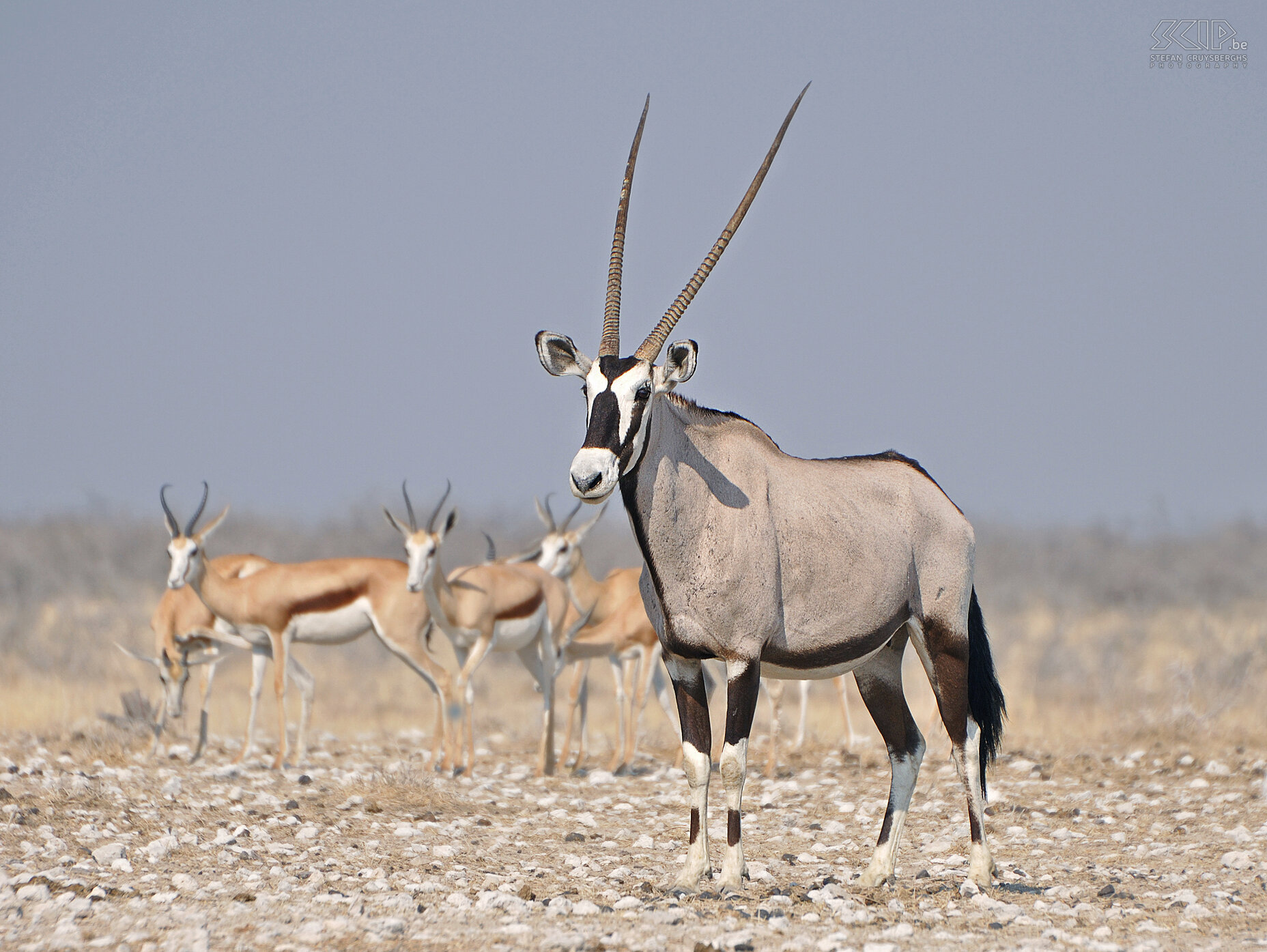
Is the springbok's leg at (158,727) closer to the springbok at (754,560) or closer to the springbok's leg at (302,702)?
the springbok's leg at (302,702)

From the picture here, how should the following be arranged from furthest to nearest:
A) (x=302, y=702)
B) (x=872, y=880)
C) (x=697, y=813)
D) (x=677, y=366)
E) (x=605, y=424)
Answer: (x=302, y=702)
(x=872, y=880)
(x=697, y=813)
(x=677, y=366)
(x=605, y=424)

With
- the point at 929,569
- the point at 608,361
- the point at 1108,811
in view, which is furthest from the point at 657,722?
the point at 608,361

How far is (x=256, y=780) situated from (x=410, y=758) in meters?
2.75

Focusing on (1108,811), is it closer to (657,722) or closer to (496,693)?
(657,722)

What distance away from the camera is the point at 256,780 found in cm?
1221

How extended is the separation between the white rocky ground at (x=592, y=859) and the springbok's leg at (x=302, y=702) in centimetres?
118

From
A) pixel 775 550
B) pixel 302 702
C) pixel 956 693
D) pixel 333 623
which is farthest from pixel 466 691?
pixel 775 550

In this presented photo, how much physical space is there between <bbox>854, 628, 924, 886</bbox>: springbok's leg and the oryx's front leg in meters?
1.01

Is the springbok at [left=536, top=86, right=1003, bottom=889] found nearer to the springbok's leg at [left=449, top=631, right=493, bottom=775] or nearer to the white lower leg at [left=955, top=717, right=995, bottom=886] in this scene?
the white lower leg at [left=955, top=717, right=995, bottom=886]

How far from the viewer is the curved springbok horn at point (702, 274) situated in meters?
6.77

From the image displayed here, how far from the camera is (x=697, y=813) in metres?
6.90

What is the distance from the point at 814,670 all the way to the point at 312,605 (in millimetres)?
8822

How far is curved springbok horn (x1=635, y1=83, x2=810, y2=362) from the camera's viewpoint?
677 centimetres

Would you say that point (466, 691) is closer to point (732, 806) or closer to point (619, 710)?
point (619, 710)
